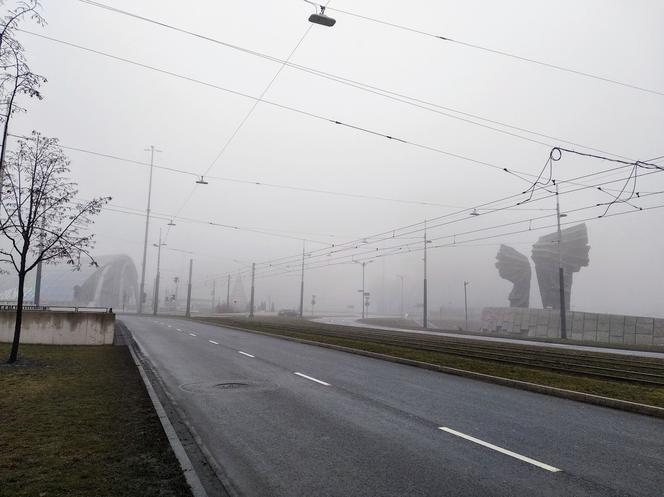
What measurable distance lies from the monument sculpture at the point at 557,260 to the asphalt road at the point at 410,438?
76.1 metres

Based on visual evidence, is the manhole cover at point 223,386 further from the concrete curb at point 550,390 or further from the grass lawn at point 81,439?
the concrete curb at point 550,390

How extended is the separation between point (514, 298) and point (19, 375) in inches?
4000

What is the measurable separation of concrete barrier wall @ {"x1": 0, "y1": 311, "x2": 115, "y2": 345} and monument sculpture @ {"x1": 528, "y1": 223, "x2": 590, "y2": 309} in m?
75.0

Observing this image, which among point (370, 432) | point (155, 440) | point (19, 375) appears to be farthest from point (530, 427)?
point (19, 375)

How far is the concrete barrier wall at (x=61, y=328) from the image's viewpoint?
1812 cm

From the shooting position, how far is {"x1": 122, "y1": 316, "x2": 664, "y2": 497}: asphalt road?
197 inches

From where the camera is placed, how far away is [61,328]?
18516 mm

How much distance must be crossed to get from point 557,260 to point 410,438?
299ft

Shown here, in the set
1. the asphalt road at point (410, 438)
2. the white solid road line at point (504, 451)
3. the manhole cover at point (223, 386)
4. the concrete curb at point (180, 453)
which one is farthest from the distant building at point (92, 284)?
the white solid road line at point (504, 451)

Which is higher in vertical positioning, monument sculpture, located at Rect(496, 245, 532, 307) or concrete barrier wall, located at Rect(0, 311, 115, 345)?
monument sculpture, located at Rect(496, 245, 532, 307)

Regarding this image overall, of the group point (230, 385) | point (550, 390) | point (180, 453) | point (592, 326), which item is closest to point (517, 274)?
point (592, 326)

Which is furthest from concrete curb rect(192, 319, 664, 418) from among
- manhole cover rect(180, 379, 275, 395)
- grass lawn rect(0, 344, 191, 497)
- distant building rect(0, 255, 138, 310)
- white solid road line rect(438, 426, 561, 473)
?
distant building rect(0, 255, 138, 310)

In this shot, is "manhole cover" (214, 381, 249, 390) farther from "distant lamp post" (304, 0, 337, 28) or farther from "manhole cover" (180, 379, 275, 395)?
"distant lamp post" (304, 0, 337, 28)

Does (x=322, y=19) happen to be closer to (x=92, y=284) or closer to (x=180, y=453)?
(x=180, y=453)
